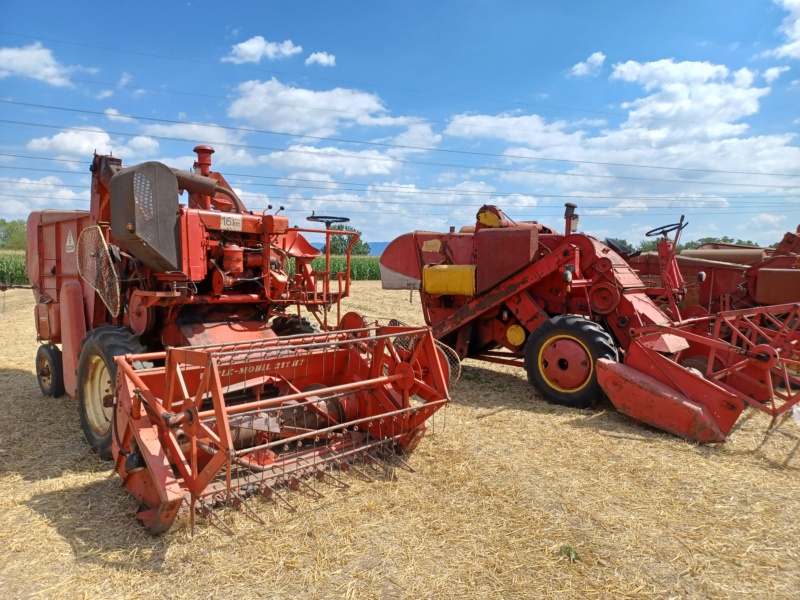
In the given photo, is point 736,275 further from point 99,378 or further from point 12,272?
point 12,272

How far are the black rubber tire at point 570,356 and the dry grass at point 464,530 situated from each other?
1.21 m

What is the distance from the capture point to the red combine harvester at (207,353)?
11.1 ft

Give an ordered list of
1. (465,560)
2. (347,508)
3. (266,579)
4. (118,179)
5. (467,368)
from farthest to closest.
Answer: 1. (467,368)
2. (118,179)
3. (347,508)
4. (465,560)
5. (266,579)

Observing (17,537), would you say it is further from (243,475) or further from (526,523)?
(526,523)

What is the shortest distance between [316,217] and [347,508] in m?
2.75

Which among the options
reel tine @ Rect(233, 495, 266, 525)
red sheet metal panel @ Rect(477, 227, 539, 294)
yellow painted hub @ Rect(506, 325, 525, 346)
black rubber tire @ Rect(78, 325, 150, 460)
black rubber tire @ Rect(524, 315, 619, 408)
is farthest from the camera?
yellow painted hub @ Rect(506, 325, 525, 346)

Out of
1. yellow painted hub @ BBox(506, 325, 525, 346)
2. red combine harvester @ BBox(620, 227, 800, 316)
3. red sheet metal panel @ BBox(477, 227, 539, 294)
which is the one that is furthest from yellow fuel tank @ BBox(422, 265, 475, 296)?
red combine harvester @ BBox(620, 227, 800, 316)

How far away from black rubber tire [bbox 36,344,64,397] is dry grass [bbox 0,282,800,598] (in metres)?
1.06

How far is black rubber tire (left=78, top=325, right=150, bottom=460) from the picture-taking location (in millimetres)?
4234

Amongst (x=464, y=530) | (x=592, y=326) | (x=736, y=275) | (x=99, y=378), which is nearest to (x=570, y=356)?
(x=592, y=326)

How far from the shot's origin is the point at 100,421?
4.50m

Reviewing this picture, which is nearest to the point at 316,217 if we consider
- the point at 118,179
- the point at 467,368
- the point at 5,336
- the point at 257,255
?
the point at 257,255

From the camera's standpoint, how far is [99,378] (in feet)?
14.8

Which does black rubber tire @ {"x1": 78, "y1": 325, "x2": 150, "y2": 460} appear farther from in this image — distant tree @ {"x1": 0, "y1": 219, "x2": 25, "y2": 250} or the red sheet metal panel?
distant tree @ {"x1": 0, "y1": 219, "x2": 25, "y2": 250}
